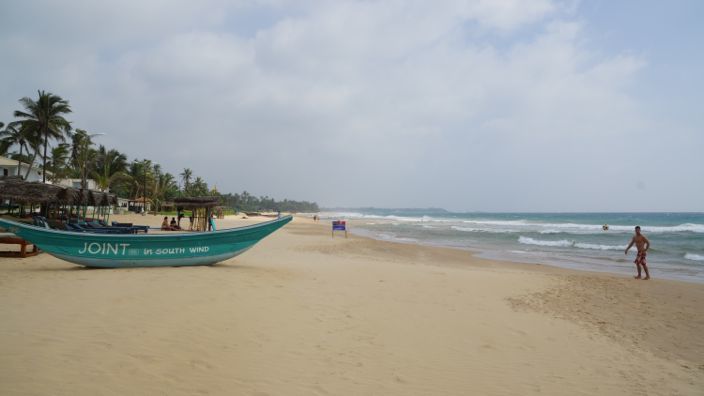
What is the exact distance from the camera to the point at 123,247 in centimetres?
834

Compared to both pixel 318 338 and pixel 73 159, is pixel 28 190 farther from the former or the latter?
pixel 73 159

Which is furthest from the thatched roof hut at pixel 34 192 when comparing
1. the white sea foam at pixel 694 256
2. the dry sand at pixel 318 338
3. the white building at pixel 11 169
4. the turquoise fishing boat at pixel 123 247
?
the white sea foam at pixel 694 256

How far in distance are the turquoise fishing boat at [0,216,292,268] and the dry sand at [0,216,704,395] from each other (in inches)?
17.8

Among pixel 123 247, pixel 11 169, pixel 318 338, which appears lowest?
pixel 318 338

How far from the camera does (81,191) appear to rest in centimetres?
1599

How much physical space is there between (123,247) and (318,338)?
18.8 feet

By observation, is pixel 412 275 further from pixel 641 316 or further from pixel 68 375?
pixel 68 375

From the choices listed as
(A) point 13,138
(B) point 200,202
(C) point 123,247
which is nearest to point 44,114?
(A) point 13,138

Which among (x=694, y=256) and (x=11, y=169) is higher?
(x=11, y=169)

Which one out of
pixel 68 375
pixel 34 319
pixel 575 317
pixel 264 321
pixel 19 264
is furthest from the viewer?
pixel 19 264

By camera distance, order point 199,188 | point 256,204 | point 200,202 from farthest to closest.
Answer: point 256,204, point 199,188, point 200,202

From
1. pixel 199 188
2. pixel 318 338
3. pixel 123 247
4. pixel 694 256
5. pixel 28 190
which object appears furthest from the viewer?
pixel 199 188

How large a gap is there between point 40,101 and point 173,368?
38025 mm

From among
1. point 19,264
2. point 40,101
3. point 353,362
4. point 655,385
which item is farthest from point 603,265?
point 40,101
